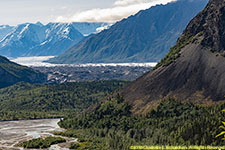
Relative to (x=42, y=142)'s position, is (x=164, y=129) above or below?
above

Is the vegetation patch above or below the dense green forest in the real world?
below

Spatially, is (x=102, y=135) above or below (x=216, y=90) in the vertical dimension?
below

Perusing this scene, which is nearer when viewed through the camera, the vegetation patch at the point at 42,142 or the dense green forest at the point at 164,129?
the dense green forest at the point at 164,129

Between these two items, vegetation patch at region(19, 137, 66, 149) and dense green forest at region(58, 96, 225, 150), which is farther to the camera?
vegetation patch at region(19, 137, 66, 149)

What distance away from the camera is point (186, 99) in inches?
7515

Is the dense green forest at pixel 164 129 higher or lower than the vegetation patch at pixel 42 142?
higher

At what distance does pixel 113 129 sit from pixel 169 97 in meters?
37.9

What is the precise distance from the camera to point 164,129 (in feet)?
537

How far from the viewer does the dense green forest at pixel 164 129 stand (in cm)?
14475

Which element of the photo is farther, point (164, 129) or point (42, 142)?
point (42, 142)

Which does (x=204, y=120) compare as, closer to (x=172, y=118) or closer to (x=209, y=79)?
(x=172, y=118)

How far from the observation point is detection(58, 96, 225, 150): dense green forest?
5699 inches

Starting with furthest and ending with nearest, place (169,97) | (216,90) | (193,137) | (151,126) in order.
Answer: (169,97), (216,90), (151,126), (193,137)

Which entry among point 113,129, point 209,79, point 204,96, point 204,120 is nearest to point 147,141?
point 204,120
